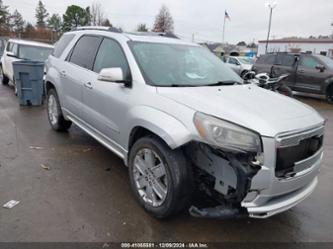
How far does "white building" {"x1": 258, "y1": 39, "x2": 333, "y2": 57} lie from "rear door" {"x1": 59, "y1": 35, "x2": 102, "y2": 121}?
45517 mm

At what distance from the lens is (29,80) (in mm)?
7770

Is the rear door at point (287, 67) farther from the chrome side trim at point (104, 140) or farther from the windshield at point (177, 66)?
the chrome side trim at point (104, 140)

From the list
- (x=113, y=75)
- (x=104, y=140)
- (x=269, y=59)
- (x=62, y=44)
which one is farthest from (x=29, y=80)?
(x=269, y=59)

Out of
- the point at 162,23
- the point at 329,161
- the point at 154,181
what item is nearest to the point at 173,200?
the point at 154,181

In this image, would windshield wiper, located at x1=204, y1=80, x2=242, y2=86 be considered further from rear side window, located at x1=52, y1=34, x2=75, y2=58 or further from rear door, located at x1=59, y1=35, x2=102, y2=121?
rear side window, located at x1=52, y1=34, x2=75, y2=58

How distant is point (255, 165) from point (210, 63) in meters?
2.06

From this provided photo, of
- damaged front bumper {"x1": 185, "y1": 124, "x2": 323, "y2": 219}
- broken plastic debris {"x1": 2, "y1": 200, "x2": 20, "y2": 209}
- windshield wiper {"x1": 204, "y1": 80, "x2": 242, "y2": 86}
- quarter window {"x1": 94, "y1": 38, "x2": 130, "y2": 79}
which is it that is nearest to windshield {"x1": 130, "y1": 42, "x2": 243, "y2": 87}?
windshield wiper {"x1": 204, "y1": 80, "x2": 242, "y2": 86}

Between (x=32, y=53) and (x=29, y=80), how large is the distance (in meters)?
2.57

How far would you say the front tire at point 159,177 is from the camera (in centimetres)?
269

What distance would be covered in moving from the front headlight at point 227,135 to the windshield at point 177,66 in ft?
2.87

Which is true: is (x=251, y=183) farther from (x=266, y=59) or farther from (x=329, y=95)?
(x=266, y=59)

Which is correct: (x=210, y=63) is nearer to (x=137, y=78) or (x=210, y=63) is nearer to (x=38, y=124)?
(x=137, y=78)

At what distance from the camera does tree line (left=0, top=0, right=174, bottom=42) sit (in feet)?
159

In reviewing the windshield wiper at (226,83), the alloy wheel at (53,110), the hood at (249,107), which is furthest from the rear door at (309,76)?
the alloy wheel at (53,110)
